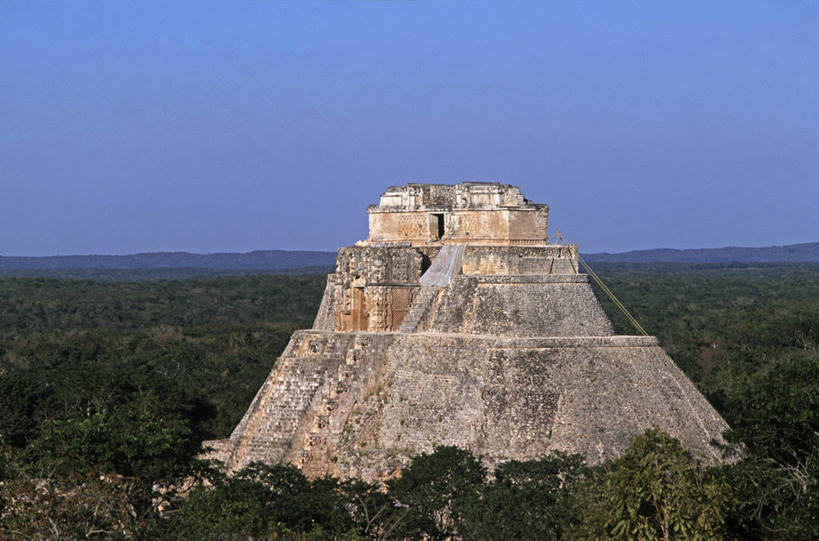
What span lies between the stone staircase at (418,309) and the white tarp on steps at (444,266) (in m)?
0.19

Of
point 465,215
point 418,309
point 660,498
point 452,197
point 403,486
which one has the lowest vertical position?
point 403,486

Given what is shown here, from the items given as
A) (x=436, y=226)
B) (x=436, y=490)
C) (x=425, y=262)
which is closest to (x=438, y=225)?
(x=436, y=226)

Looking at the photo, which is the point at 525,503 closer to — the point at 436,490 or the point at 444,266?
the point at 436,490

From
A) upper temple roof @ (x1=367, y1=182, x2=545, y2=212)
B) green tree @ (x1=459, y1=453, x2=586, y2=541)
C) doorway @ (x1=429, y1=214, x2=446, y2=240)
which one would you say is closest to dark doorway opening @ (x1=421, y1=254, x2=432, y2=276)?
doorway @ (x1=429, y1=214, x2=446, y2=240)

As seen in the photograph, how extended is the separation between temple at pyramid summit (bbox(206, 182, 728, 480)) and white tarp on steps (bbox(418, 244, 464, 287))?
4cm

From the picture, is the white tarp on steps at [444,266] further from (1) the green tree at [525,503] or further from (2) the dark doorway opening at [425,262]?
(1) the green tree at [525,503]

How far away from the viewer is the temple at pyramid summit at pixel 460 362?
23094 mm

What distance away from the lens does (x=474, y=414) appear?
76.3ft

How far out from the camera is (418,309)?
2609 cm

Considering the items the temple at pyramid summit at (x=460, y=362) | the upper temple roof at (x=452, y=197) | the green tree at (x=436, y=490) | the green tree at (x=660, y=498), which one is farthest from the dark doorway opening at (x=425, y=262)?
the green tree at (x=660, y=498)

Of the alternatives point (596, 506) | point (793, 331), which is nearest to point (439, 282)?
point (596, 506)

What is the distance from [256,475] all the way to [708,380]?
21.3m

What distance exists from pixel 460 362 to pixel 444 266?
9.83 ft

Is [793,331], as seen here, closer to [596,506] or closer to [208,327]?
[208,327]
